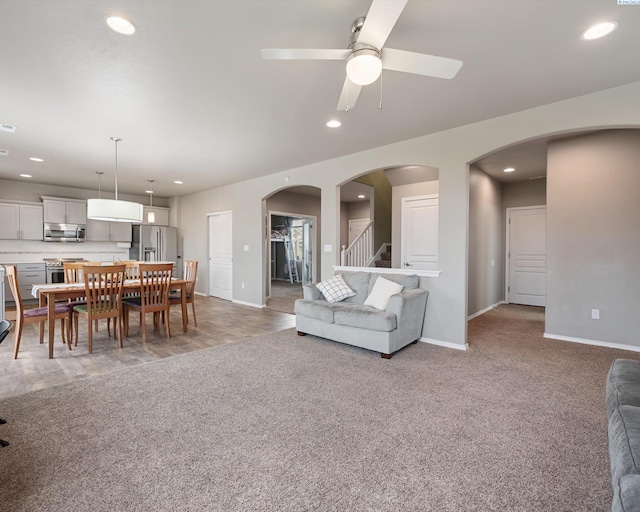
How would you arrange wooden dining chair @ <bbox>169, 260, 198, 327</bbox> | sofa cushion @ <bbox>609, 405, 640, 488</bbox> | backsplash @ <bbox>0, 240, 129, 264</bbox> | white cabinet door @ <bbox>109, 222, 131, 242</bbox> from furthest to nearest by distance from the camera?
white cabinet door @ <bbox>109, 222, 131, 242</bbox>
backsplash @ <bbox>0, 240, 129, 264</bbox>
wooden dining chair @ <bbox>169, 260, 198, 327</bbox>
sofa cushion @ <bbox>609, 405, 640, 488</bbox>

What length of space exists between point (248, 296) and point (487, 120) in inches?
208

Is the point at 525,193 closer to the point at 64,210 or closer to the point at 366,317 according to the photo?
the point at 366,317

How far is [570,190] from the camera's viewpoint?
4129 millimetres

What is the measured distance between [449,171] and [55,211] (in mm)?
7936

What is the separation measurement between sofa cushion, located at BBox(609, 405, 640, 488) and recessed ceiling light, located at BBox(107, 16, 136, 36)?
3254mm

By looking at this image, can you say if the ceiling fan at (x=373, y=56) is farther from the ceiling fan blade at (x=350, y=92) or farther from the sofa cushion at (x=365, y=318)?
the sofa cushion at (x=365, y=318)

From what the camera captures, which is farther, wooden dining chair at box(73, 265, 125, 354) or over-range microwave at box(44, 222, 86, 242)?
over-range microwave at box(44, 222, 86, 242)

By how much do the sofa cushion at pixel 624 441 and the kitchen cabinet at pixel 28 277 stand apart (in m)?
8.80

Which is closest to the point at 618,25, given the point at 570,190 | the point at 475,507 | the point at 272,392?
the point at 570,190

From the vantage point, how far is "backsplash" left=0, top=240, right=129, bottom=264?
670 centimetres

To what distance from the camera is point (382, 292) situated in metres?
3.90

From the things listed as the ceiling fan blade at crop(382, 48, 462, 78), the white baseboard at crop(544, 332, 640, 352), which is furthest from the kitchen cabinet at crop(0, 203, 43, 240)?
the white baseboard at crop(544, 332, 640, 352)

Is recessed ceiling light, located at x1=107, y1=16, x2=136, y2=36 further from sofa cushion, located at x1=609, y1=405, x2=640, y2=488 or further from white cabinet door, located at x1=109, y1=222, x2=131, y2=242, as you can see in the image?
white cabinet door, located at x1=109, y1=222, x2=131, y2=242

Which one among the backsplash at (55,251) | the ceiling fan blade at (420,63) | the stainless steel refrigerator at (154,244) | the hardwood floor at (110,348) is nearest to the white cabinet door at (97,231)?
the backsplash at (55,251)
